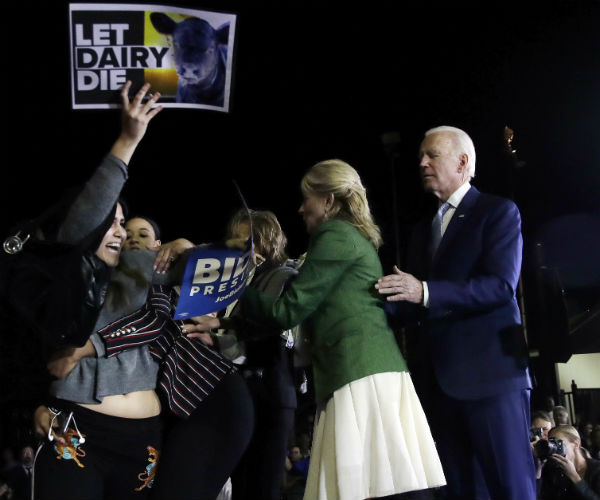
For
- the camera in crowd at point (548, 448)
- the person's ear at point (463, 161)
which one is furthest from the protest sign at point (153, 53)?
the camera in crowd at point (548, 448)

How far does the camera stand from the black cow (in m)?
3.31

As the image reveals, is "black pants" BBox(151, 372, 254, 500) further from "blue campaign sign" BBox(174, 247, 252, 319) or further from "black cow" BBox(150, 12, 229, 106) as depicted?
"black cow" BBox(150, 12, 229, 106)

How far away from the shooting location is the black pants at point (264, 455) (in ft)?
13.8

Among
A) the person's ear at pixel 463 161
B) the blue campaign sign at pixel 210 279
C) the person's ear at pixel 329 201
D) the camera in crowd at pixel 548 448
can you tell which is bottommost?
the camera in crowd at pixel 548 448

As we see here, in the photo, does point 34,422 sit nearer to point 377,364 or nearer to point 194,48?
point 377,364

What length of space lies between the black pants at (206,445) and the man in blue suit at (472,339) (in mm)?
886

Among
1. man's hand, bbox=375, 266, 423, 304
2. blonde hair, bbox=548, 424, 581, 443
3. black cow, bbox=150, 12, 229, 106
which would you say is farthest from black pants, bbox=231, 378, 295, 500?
blonde hair, bbox=548, 424, 581, 443

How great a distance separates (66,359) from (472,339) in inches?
73.1

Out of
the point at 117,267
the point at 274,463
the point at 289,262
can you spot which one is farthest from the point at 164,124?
the point at 117,267

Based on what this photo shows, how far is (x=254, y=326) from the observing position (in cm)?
358

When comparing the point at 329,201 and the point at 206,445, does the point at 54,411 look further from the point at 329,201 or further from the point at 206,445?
the point at 329,201

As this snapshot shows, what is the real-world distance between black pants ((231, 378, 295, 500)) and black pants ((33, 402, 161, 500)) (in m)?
1.41

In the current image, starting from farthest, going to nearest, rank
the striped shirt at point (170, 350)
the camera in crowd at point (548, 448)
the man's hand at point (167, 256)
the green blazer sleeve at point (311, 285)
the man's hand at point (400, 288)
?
the camera in crowd at point (548, 448)
the man's hand at point (400, 288)
the green blazer sleeve at point (311, 285)
the man's hand at point (167, 256)
the striped shirt at point (170, 350)

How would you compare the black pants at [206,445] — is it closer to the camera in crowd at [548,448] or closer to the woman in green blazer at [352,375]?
the woman in green blazer at [352,375]
